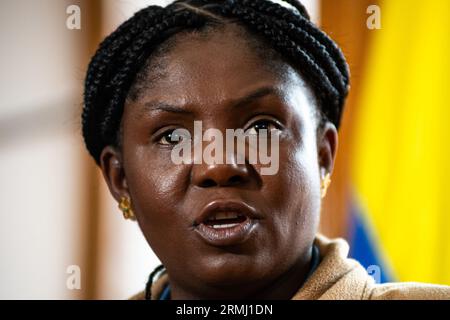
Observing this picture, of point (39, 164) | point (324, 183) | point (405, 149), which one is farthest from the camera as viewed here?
point (39, 164)

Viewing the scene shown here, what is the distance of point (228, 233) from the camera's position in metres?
1.13

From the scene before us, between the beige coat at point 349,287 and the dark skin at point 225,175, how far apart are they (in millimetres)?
50

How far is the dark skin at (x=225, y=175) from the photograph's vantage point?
45.1 inches

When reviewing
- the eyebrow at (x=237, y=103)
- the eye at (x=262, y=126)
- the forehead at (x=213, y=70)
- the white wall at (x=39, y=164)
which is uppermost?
the forehead at (x=213, y=70)

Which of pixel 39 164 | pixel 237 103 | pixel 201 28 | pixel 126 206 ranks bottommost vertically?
pixel 39 164

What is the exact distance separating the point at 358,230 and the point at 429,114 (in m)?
0.40

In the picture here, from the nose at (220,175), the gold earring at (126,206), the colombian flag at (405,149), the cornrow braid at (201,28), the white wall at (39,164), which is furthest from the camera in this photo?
the white wall at (39,164)

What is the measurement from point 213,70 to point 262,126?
14 centimetres

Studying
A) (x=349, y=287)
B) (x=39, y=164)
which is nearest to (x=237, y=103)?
(x=349, y=287)

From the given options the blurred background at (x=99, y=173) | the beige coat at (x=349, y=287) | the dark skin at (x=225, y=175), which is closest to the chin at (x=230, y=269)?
the dark skin at (x=225, y=175)

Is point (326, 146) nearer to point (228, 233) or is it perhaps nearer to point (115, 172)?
point (228, 233)

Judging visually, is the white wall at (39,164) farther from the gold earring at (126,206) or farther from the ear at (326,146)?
the ear at (326,146)

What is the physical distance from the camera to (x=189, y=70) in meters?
1.21

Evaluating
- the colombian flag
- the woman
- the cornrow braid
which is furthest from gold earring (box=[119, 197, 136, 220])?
the colombian flag
